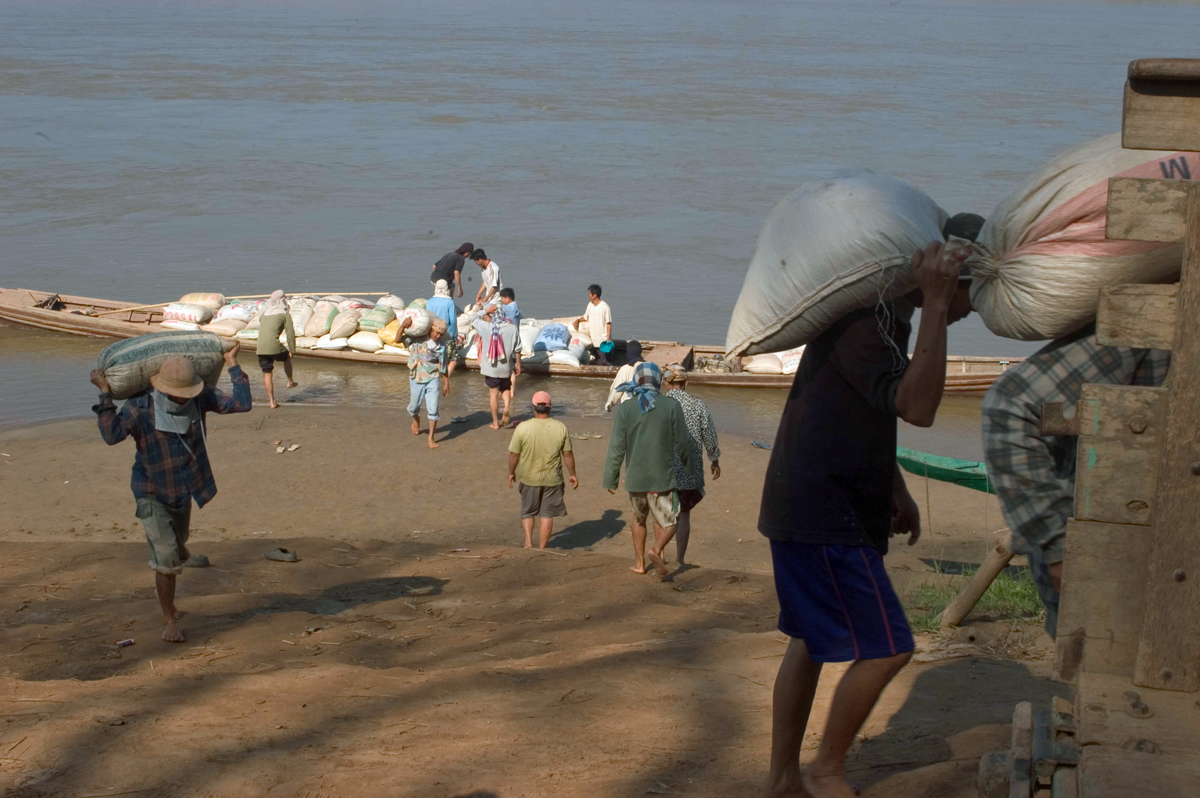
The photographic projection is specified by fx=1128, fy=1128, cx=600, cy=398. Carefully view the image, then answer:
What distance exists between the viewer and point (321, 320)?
18.1 m

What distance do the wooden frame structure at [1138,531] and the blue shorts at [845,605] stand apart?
1.36 feet

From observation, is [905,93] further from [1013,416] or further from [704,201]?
[1013,416]

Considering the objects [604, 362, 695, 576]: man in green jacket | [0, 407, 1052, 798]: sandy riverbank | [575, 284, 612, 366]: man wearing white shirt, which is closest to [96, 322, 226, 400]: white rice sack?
[0, 407, 1052, 798]: sandy riverbank

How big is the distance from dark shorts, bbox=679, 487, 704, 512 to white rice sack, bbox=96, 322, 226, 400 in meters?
3.44

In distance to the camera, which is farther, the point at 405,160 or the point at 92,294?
the point at 405,160

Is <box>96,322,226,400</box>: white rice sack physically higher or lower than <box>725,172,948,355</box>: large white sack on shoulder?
lower

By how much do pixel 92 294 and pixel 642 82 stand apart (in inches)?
1772

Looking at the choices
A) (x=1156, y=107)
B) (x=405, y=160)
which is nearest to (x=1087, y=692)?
(x=1156, y=107)

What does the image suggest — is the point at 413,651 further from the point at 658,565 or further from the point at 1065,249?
the point at 1065,249

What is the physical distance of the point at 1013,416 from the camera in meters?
2.86

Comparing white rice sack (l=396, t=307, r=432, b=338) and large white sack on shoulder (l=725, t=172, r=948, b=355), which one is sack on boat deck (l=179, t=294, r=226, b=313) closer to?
white rice sack (l=396, t=307, r=432, b=338)

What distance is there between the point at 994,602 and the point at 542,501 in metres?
3.98

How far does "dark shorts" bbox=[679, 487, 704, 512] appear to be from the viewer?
324 inches

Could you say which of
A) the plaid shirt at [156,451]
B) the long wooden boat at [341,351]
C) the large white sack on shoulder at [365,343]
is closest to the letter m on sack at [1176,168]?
the plaid shirt at [156,451]
